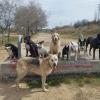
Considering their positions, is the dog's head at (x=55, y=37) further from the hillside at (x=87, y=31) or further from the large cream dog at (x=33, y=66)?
the hillside at (x=87, y=31)

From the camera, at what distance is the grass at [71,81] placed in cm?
1269

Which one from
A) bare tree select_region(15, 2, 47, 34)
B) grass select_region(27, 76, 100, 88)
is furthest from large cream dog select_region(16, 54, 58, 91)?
bare tree select_region(15, 2, 47, 34)

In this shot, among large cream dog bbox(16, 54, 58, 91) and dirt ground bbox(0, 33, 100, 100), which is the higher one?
large cream dog bbox(16, 54, 58, 91)

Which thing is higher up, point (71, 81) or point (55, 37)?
point (55, 37)

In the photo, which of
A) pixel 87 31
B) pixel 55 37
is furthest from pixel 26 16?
pixel 55 37

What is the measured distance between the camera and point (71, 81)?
13.1 meters

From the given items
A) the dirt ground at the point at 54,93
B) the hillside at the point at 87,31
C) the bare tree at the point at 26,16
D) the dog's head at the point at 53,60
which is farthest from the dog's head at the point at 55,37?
the hillside at the point at 87,31

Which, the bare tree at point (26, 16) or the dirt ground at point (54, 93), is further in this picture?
the bare tree at point (26, 16)

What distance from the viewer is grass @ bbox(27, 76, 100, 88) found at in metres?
12.7

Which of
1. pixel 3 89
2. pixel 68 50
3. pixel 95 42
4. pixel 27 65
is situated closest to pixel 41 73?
pixel 27 65

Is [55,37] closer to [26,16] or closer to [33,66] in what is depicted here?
[33,66]

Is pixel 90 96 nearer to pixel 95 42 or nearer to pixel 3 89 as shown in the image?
pixel 3 89

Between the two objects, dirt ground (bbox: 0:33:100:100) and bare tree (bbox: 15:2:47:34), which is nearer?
dirt ground (bbox: 0:33:100:100)

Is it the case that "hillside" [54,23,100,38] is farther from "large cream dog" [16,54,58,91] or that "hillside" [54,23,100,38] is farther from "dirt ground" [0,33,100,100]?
"large cream dog" [16,54,58,91]
